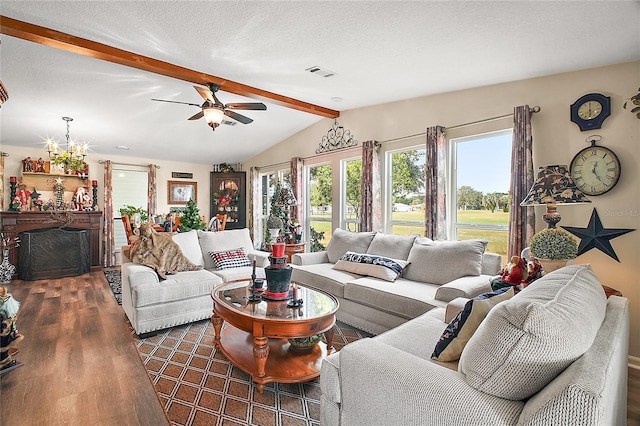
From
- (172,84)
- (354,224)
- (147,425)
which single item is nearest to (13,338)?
(147,425)

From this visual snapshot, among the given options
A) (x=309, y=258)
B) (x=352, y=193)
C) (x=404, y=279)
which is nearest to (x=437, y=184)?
Answer: (x=404, y=279)

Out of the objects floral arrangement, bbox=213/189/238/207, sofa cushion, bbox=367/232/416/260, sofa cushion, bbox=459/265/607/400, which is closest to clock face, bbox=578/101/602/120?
sofa cushion, bbox=367/232/416/260

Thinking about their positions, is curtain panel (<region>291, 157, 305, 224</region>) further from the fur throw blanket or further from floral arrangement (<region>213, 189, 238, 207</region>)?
the fur throw blanket

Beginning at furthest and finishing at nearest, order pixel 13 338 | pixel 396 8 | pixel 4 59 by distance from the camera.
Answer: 1. pixel 4 59
2. pixel 13 338
3. pixel 396 8

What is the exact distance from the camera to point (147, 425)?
1.97 metres

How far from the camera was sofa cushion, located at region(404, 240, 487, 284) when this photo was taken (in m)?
3.25

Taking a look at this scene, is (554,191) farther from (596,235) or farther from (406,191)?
(406,191)

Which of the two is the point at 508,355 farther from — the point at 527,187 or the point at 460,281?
the point at 527,187

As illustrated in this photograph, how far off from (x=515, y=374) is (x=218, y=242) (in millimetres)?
3959

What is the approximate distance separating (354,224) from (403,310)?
2.71m

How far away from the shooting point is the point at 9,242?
5570 mm

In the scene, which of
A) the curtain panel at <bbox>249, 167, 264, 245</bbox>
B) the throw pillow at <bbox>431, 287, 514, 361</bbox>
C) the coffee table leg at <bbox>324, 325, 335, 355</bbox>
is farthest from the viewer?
the curtain panel at <bbox>249, 167, 264, 245</bbox>

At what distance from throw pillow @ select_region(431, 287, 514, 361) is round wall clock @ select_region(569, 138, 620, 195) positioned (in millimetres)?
2217

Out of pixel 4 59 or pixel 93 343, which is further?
pixel 4 59
